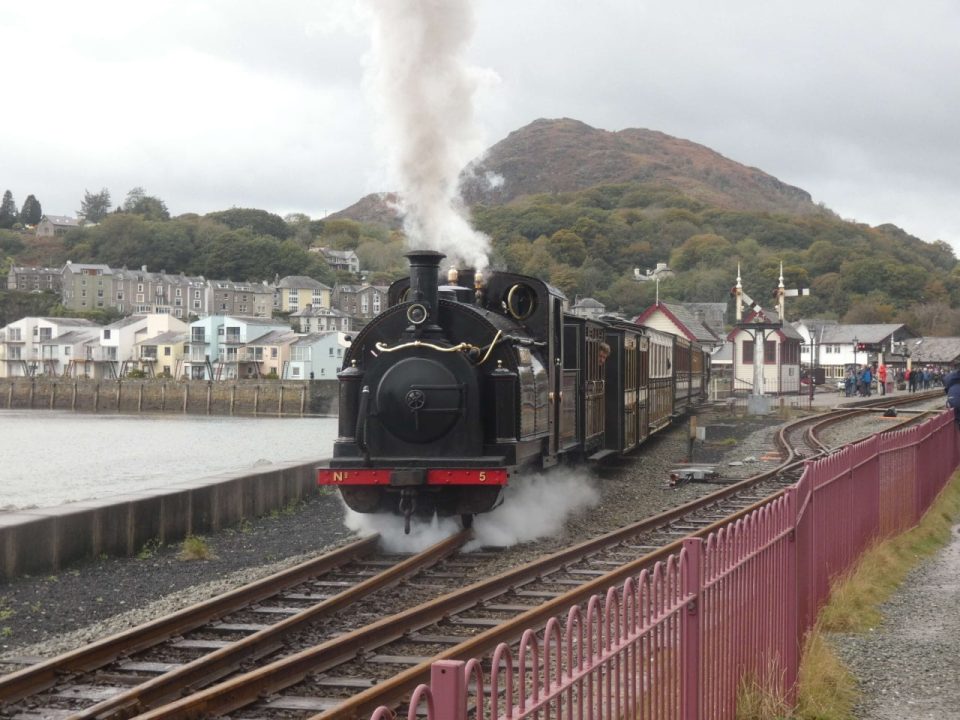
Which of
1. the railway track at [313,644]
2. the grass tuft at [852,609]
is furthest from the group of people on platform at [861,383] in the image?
the railway track at [313,644]

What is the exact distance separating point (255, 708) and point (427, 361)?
20.2 ft

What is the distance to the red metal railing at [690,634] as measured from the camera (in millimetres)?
4086

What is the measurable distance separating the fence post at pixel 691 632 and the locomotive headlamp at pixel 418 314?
7414 mm

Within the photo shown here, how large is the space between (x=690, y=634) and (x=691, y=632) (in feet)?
0.05

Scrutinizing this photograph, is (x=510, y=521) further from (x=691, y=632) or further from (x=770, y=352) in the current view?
(x=770, y=352)

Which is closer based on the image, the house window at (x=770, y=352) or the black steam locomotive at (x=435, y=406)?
the black steam locomotive at (x=435, y=406)

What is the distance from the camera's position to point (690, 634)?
18.5ft

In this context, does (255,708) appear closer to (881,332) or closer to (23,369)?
(881,332)

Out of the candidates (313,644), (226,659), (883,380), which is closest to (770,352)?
(883,380)

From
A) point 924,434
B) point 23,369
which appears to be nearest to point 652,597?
point 924,434

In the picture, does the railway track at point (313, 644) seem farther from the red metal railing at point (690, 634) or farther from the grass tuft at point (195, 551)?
the grass tuft at point (195, 551)

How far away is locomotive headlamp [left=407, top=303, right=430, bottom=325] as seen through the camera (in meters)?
12.8

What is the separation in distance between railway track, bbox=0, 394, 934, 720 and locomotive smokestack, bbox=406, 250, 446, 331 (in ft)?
8.57

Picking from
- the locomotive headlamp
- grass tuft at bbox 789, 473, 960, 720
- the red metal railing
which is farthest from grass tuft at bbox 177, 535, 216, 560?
grass tuft at bbox 789, 473, 960, 720
